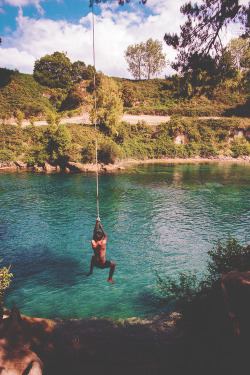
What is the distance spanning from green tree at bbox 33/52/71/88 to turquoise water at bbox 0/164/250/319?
55.3 metres

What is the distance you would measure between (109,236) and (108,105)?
131 feet

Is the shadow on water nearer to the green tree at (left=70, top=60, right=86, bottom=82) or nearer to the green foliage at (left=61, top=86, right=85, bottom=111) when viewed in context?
the green foliage at (left=61, top=86, right=85, bottom=111)

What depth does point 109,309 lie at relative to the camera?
31.2 ft

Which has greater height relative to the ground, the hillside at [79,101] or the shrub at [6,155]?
the hillside at [79,101]

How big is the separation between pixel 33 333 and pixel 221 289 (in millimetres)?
5459

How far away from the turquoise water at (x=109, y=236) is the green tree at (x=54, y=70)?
5526 centimetres

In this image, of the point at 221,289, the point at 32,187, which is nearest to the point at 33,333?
the point at 221,289

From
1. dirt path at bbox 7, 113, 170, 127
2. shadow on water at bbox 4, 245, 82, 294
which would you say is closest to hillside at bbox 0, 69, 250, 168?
dirt path at bbox 7, 113, 170, 127

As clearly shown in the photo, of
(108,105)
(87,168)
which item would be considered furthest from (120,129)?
(87,168)

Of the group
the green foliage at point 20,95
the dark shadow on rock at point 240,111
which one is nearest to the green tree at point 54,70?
the green foliage at point 20,95

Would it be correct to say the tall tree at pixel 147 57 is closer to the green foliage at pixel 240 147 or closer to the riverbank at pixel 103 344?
the green foliage at pixel 240 147

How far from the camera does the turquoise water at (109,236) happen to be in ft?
33.7

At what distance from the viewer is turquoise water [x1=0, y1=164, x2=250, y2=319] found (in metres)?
10.3

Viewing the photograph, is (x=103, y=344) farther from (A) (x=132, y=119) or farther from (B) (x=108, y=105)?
(A) (x=132, y=119)
